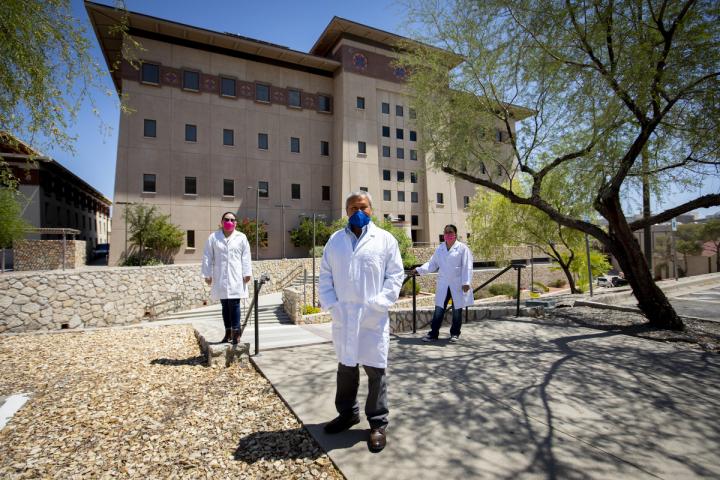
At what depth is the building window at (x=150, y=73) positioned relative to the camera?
977 inches

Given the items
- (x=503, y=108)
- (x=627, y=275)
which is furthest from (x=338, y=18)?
(x=627, y=275)

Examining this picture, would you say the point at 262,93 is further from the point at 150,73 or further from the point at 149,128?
the point at 149,128

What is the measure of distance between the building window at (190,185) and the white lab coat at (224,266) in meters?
23.7

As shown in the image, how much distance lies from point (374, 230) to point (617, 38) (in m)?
5.74

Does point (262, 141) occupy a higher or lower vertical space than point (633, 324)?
higher

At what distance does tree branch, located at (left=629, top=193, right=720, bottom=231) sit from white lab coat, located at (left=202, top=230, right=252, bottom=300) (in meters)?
6.75

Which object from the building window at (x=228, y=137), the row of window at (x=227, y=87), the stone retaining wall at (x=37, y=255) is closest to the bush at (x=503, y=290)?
the row of window at (x=227, y=87)

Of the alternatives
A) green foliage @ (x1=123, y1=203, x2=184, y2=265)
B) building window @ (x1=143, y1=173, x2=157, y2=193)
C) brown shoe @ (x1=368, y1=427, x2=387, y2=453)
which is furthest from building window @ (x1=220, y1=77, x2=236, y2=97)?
brown shoe @ (x1=368, y1=427, x2=387, y2=453)

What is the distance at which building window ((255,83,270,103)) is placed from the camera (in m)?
28.6

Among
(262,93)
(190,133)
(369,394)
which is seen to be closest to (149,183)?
(190,133)

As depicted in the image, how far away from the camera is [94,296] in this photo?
39.7 feet

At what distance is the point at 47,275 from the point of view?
1111 centimetres

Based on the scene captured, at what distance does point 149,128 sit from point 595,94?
89.4ft

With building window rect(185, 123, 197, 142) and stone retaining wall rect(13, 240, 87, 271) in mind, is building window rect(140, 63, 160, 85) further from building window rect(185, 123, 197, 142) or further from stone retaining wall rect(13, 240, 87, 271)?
stone retaining wall rect(13, 240, 87, 271)
